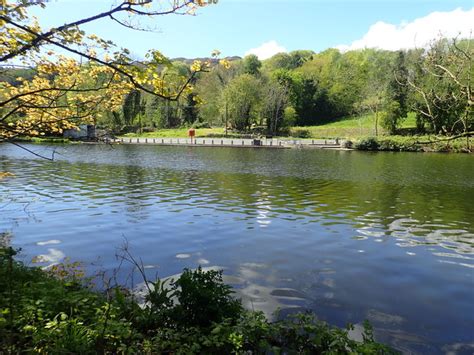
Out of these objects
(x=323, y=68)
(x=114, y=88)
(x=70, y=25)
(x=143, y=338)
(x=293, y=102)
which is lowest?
(x=143, y=338)

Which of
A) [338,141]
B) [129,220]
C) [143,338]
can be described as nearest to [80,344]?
[143,338]

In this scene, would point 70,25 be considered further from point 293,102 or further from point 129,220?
point 293,102

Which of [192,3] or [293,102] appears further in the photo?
[293,102]

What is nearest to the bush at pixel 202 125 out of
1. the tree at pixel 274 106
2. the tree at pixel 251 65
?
the tree at pixel 274 106

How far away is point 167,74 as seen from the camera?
22.8ft

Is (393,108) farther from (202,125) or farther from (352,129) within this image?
(202,125)

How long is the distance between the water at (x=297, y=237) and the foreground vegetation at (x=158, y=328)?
6.58ft

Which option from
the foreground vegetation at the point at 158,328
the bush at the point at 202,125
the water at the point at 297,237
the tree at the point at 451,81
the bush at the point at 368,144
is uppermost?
the bush at the point at 202,125

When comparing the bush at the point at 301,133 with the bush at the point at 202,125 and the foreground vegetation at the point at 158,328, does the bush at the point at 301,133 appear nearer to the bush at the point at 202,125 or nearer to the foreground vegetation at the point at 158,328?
the bush at the point at 202,125

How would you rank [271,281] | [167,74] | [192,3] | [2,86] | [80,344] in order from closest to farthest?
[80,344]
[192,3]
[167,74]
[2,86]
[271,281]

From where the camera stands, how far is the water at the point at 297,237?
8030 mm

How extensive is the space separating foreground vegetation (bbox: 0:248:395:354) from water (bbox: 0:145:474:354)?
2006mm

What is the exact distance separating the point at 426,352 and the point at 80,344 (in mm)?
5356

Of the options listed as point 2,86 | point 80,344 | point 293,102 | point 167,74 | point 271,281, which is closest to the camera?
point 80,344
